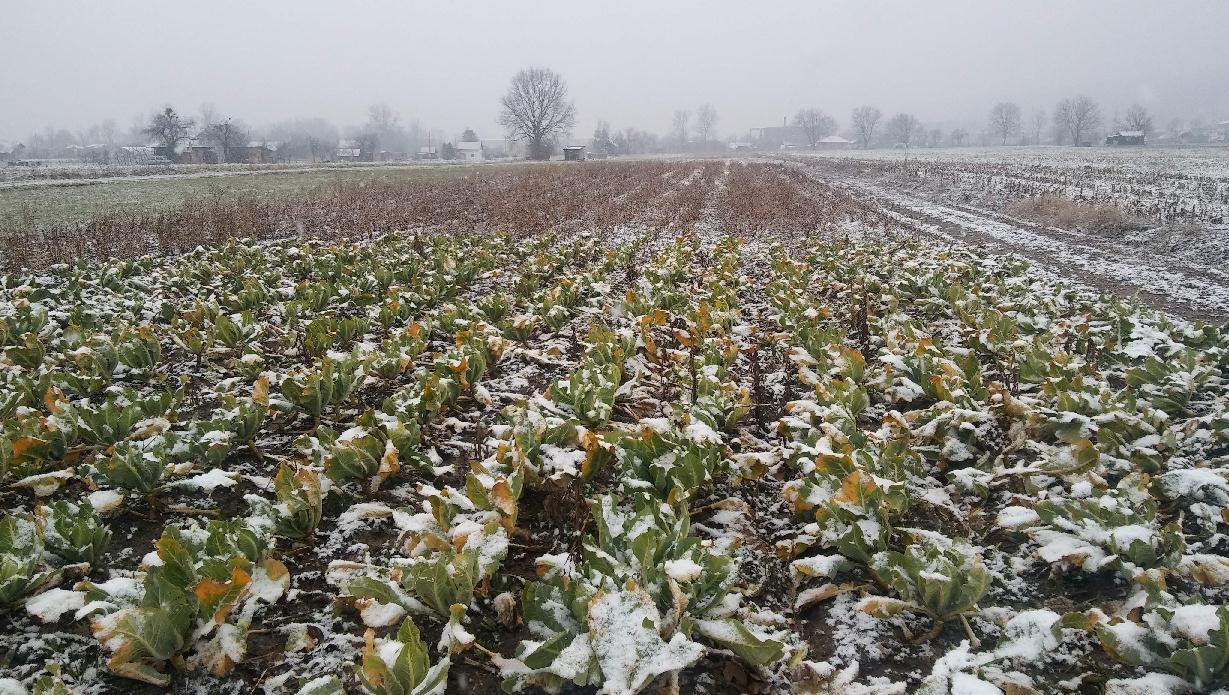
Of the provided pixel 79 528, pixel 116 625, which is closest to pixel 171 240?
pixel 79 528

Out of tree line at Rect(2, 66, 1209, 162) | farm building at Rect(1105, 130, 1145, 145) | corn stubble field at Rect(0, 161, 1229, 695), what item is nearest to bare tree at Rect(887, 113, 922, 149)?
tree line at Rect(2, 66, 1209, 162)

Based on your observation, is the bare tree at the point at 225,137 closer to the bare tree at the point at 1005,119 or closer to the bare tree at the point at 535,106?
the bare tree at the point at 535,106

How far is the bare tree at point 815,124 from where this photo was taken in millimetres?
155488

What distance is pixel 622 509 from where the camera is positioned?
2961 mm

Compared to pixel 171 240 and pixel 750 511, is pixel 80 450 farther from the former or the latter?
pixel 171 240

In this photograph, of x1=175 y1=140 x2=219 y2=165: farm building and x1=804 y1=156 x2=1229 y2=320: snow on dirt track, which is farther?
x1=175 y1=140 x2=219 y2=165: farm building

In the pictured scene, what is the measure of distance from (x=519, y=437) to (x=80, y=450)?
2.90 meters

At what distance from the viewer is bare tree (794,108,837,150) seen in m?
155

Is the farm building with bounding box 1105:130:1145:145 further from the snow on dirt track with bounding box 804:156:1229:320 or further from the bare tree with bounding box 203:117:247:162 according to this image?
the bare tree with bounding box 203:117:247:162

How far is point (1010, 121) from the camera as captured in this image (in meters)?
149

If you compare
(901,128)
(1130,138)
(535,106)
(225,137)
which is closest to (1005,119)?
(901,128)

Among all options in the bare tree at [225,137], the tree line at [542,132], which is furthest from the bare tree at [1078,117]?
the bare tree at [225,137]

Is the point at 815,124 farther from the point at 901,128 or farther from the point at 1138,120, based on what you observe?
the point at 1138,120

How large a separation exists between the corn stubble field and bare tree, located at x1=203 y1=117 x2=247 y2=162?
279ft
